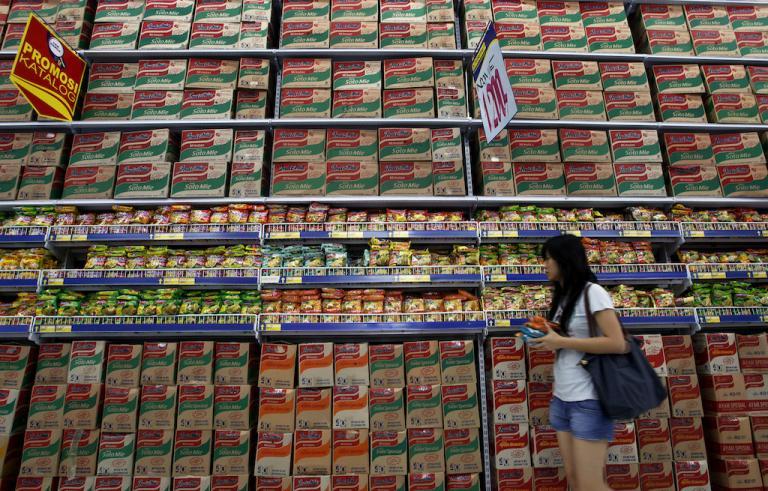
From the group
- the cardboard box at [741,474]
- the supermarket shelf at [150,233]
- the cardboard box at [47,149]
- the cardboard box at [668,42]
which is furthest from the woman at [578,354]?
the cardboard box at [47,149]

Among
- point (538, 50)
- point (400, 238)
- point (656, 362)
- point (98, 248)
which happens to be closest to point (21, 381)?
point (98, 248)

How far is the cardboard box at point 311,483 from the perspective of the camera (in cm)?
248

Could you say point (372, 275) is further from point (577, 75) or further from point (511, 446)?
point (577, 75)

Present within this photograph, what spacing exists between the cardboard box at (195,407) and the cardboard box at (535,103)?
292 centimetres

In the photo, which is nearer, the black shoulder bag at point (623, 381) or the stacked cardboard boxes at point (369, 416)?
the black shoulder bag at point (623, 381)

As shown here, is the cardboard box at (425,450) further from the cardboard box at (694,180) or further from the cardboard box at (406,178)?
the cardboard box at (694,180)

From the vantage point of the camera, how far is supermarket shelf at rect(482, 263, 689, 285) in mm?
2922

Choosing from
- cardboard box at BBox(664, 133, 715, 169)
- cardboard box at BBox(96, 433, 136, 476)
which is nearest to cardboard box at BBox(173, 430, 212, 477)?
cardboard box at BBox(96, 433, 136, 476)

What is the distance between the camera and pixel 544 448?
256 centimetres

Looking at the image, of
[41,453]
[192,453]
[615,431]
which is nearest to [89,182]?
[41,453]

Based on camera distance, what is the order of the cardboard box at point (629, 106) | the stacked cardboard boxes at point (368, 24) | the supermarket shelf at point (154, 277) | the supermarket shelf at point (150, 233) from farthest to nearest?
the stacked cardboard boxes at point (368, 24) < the cardboard box at point (629, 106) < the supermarket shelf at point (150, 233) < the supermarket shelf at point (154, 277)

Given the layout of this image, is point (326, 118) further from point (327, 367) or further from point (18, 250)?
point (18, 250)

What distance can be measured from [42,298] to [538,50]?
4.05 m

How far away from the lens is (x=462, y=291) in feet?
9.80
